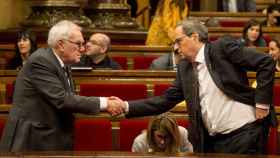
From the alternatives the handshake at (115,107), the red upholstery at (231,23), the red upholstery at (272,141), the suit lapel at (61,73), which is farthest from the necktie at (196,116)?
the red upholstery at (231,23)

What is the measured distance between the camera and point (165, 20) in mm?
11484

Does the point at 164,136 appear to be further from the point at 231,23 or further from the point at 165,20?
the point at 231,23

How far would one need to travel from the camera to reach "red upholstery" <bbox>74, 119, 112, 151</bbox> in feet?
21.5

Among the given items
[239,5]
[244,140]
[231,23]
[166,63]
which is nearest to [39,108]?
[244,140]

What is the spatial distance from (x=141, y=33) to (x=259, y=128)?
701cm

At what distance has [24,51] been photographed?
8.90 m

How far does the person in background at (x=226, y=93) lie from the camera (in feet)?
17.3

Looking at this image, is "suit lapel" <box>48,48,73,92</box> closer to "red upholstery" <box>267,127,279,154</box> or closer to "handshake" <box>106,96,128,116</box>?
"handshake" <box>106,96,128,116</box>

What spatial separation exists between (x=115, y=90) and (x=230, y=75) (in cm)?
261

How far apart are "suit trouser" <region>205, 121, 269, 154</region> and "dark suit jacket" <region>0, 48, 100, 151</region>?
0.82m

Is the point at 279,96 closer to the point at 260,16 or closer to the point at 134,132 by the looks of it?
the point at 134,132

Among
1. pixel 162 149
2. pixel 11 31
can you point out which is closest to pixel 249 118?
pixel 162 149

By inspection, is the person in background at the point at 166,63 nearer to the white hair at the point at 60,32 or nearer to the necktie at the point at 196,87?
the necktie at the point at 196,87

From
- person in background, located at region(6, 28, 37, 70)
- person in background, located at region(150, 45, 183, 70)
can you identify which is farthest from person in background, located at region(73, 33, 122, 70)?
person in background, located at region(6, 28, 37, 70)
